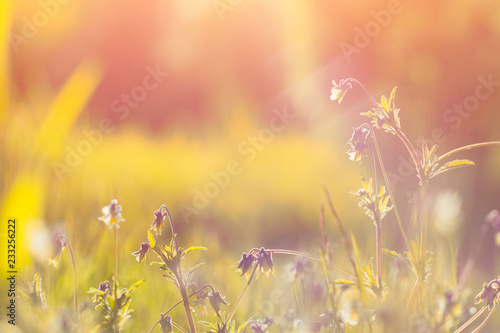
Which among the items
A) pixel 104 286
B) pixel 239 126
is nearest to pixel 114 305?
pixel 104 286

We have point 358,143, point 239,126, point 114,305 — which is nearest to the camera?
point 114,305

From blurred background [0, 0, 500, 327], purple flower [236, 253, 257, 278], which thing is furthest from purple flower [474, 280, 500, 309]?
purple flower [236, 253, 257, 278]

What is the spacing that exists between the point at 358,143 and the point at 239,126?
522cm

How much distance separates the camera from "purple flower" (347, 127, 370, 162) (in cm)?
128

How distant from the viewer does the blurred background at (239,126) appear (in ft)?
7.55

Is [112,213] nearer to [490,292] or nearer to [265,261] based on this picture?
[265,261]

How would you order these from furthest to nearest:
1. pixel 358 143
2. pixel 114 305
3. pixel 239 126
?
pixel 239 126 → pixel 358 143 → pixel 114 305

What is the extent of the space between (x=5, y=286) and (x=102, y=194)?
0.69m

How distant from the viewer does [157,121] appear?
32.2ft

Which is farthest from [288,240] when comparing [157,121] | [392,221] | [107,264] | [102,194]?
[157,121]

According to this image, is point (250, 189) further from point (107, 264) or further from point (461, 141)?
point (107, 264)

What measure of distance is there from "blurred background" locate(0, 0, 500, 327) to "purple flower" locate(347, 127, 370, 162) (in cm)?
25

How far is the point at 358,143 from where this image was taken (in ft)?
4.24

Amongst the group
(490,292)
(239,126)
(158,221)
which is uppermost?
(239,126)
